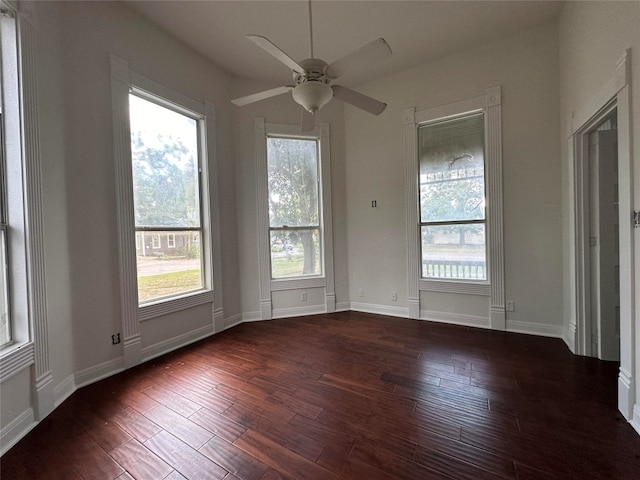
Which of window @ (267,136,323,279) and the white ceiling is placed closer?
the white ceiling

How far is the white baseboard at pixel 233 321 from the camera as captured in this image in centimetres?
362

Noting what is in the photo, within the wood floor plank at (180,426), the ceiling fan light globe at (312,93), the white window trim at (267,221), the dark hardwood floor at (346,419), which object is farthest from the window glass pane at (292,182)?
the wood floor plank at (180,426)

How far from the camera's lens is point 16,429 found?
5.56 feet

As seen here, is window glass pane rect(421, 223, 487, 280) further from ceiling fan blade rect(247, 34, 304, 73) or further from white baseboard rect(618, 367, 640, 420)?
ceiling fan blade rect(247, 34, 304, 73)

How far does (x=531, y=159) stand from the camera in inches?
121

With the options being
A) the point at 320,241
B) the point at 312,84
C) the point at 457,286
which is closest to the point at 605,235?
the point at 457,286

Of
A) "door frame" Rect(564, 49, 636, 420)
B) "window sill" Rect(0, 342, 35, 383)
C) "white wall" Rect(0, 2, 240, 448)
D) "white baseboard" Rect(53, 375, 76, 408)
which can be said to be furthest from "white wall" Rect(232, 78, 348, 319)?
"door frame" Rect(564, 49, 636, 420)

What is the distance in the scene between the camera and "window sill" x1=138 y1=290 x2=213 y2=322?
8.98 ft

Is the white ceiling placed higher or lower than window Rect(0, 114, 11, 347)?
higher

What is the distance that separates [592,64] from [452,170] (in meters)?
1.52

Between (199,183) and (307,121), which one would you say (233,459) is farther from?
(199,183)

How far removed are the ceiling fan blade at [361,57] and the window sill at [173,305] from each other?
8.70ft

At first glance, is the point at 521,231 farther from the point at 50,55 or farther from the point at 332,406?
the point at 50,55

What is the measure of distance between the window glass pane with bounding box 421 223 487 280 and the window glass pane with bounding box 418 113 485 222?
0.15m
